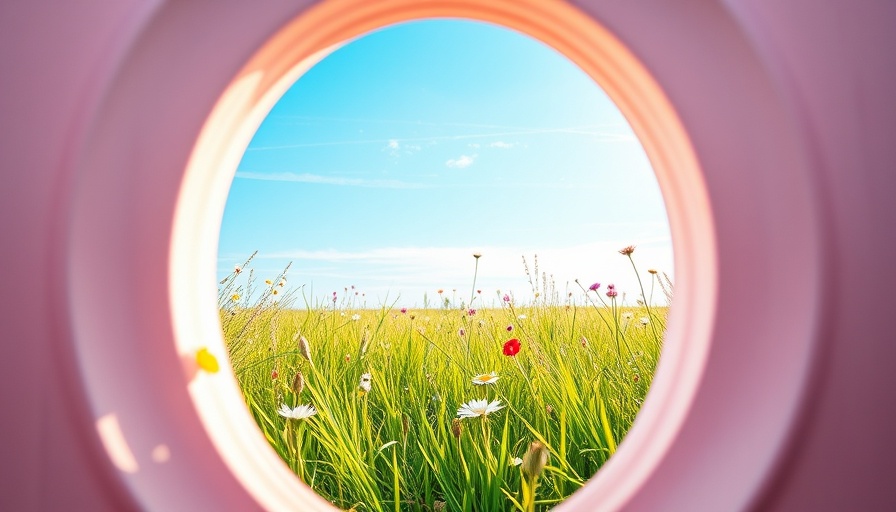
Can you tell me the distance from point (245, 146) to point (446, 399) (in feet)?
3.54

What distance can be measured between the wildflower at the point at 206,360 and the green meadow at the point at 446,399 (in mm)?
396

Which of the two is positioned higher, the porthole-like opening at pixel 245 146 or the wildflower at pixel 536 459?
the porthole-like opening at pixel 245 146

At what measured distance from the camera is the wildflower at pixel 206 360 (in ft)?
2.48

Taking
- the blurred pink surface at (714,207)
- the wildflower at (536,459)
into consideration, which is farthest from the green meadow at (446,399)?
the blurred pink surface at (714,207)

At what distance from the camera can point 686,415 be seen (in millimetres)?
712

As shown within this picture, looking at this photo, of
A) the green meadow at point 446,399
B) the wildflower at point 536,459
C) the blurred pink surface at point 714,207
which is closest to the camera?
the blurred pink surface at point 714,207

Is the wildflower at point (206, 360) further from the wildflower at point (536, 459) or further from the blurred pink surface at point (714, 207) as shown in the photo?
the wildflower at point (536, 459)

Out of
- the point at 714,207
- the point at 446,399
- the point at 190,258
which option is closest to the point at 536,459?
the point at 714,207

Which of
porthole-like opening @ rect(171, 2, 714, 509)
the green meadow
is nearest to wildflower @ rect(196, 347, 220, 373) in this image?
porthole-like opening @ rect(171, 2, 714, 509)

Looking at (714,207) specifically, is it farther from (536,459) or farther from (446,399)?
(446,399)

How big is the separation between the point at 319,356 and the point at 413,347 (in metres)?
0.36

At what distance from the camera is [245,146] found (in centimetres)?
91

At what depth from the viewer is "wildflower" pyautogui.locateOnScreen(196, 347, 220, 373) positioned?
75cm

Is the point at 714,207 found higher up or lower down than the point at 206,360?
higher up
